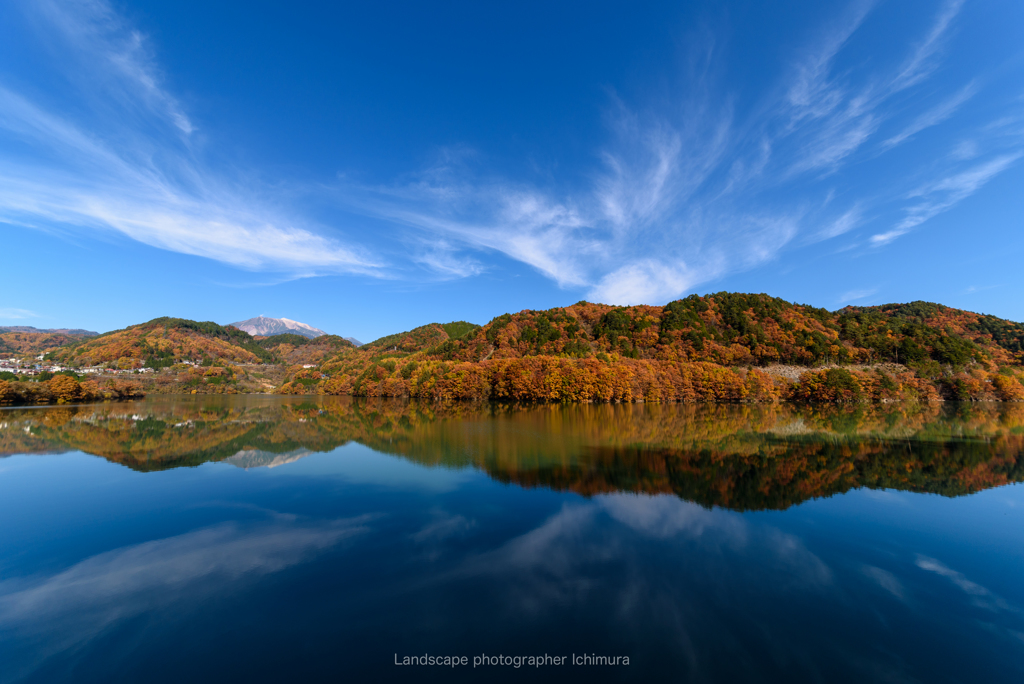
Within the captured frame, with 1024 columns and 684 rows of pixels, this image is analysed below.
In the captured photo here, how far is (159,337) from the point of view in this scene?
546 feet

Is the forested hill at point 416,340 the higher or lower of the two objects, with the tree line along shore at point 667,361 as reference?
higher

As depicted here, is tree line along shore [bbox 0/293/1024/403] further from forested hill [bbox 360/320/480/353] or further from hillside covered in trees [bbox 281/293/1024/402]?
forested hill [bbox 360/320/480/353]

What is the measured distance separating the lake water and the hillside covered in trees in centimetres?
5609

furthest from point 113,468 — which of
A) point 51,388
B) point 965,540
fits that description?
Answer: point 51,388

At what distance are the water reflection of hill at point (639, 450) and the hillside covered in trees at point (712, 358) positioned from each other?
3906 centimetres

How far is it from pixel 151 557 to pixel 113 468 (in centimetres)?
1426

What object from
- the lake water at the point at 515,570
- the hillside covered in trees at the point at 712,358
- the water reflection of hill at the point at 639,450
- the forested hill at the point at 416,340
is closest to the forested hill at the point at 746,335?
the hillside covered in trees at the point at 712,358

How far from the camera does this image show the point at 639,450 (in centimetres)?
2286

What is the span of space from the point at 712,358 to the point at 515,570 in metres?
107

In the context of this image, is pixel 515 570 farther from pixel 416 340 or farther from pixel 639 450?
pixel 416 340

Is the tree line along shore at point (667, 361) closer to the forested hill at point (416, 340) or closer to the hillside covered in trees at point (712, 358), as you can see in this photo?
the hillside covered in trees at point (712, 358)

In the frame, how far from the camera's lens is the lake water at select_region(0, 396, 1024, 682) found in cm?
620

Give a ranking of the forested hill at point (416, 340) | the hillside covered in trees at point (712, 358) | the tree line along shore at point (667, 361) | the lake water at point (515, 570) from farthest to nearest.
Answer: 1. the forested hill at point (416, 340)
2. the hillside covered in trees at point (712, 358)
3. the tree line along shore at point (667, 361)
4. the lake water at point (515, 570)

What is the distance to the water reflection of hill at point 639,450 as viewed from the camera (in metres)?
16.3
